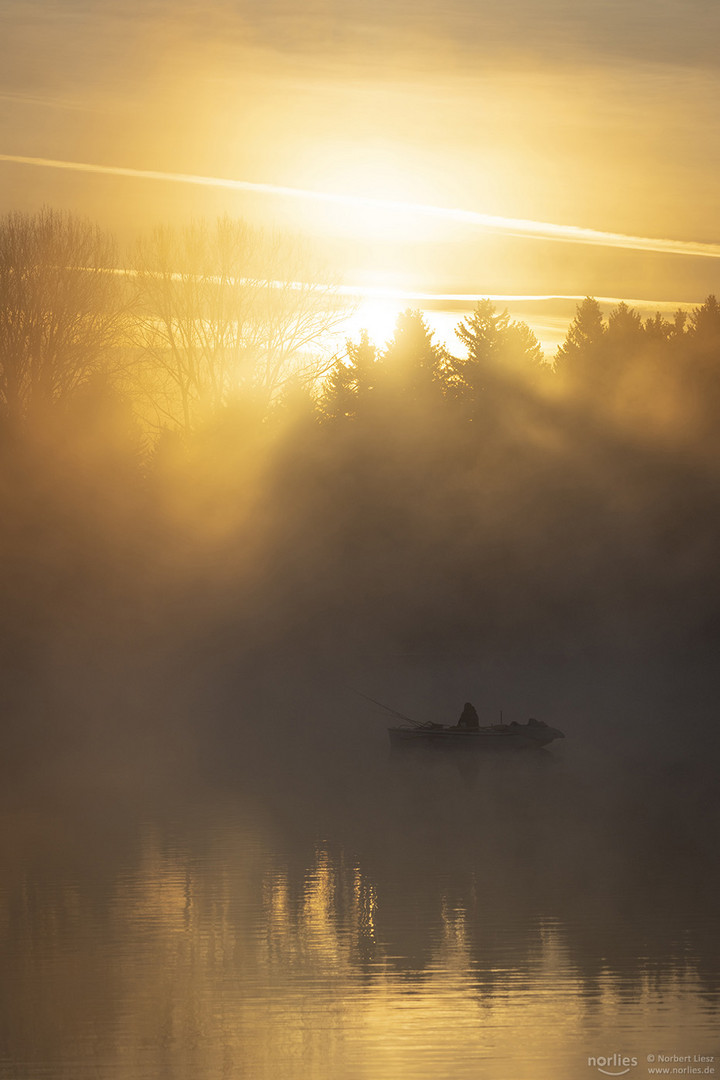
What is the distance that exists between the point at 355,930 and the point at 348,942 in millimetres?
774

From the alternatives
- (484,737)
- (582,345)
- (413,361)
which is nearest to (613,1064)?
(484,737)

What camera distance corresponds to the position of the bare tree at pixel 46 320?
2228 inches

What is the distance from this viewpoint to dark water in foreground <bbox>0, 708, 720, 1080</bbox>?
711 inches

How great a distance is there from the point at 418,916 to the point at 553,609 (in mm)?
38905

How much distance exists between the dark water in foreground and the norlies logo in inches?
1.4

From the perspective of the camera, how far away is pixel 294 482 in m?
60.2

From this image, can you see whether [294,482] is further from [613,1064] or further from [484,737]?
[613,1064]

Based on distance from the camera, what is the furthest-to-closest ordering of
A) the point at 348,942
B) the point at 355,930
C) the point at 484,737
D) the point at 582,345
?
1. the point at 582,345
2. the point at 484,737
3. the point at 355,930
4. the point at 348,942

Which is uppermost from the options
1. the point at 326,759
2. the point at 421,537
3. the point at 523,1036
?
the point at 421,537

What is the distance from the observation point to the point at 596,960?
2206 centimetres

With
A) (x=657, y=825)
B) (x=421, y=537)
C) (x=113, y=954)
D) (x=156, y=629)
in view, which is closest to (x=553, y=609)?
(x=421, y=537)

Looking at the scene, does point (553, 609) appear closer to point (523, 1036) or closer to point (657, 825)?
point (657, 825)

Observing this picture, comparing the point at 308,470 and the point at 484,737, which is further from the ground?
the point at 308,470

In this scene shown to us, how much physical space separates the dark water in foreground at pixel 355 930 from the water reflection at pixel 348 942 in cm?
6
